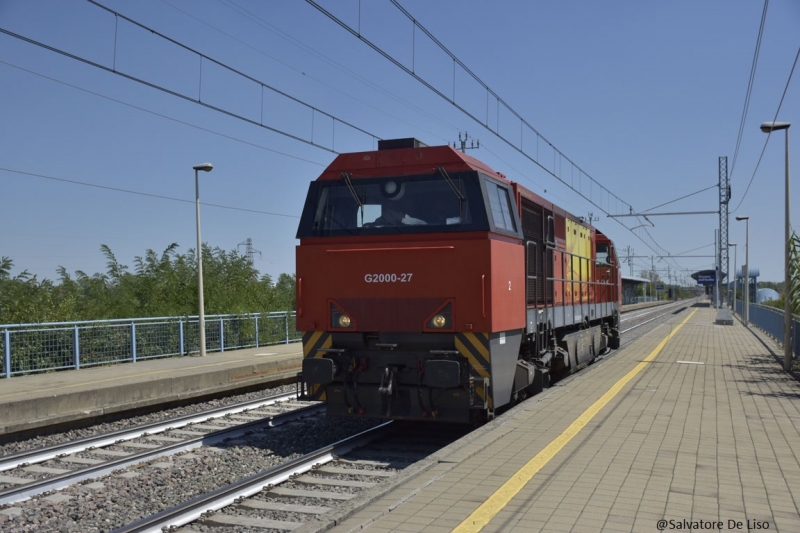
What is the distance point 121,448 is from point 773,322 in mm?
23749

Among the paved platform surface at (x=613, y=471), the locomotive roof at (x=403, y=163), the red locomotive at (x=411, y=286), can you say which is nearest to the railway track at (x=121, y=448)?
the red locomotive at (x=411, y=286)

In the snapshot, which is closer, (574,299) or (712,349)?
(574,299)

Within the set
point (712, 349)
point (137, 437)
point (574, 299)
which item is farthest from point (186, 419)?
point (712, 349)

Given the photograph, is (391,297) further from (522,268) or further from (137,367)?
(137,367)

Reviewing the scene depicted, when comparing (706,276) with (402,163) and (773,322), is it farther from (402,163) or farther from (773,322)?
(402,163)

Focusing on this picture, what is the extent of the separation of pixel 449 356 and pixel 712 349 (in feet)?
54.1

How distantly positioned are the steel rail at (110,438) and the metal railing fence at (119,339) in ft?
18.6

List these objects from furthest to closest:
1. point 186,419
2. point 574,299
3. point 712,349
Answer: point 712,349 < point 574,299 < point 186,419

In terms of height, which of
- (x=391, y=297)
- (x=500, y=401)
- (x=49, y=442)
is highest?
(x=391, y=297)

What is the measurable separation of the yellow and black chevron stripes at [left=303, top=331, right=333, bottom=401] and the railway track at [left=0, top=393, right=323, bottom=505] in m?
1.49

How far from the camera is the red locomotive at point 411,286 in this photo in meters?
8.54

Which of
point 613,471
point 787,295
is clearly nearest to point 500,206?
point 613,471

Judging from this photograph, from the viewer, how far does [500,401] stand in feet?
29.7

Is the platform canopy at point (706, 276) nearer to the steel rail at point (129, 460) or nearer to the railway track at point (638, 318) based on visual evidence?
the railway track at point (638, 318)
